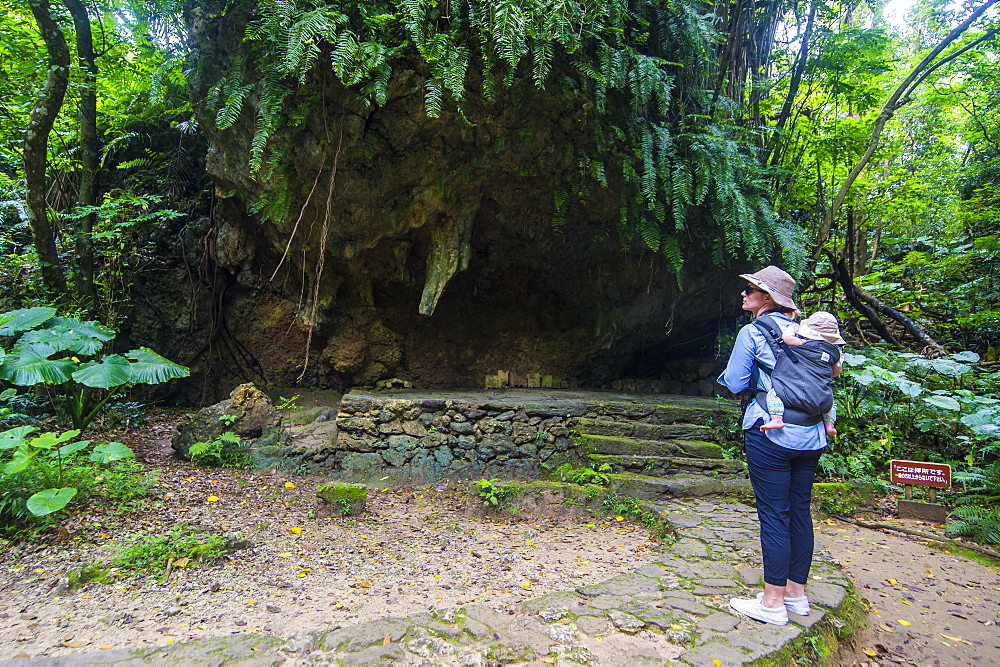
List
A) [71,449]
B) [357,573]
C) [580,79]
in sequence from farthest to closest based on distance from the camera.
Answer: [580,79] < [71,449] < [357,573]

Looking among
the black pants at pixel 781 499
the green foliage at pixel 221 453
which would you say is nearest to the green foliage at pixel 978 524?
the black pants at pixel 781 499

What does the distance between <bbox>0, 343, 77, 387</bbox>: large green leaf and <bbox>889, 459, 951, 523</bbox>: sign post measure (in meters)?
7.67

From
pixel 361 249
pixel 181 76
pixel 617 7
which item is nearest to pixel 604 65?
pixel 617 7

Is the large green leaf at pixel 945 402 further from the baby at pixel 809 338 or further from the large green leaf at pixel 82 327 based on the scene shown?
the large green leaf at pixel 82 327

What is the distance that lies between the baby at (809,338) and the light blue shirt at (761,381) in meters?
0.04

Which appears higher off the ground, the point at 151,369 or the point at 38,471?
the point at 151,369

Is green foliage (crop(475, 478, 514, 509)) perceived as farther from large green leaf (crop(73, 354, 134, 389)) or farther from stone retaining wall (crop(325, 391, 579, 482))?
large green leaf (crop(73, 354, 134, 389))

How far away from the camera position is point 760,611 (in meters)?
2.54

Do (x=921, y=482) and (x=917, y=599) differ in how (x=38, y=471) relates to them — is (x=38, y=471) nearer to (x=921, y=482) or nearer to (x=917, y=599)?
(x=917, y=599)

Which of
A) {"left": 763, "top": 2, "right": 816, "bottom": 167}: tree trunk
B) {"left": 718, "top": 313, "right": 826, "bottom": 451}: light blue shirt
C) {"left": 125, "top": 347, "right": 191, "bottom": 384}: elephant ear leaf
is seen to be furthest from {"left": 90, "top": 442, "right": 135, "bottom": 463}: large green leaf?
{"left": 763, "top": 2, "right": 816, "bottom": 167}: tree trunk

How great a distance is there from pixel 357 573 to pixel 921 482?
515 centimetres

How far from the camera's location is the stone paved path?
2.25m

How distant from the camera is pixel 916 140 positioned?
961 cm

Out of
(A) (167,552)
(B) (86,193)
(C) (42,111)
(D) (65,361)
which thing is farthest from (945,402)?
(B) (86,193)
